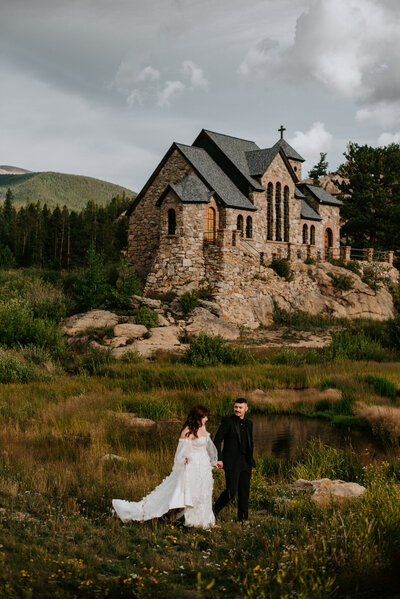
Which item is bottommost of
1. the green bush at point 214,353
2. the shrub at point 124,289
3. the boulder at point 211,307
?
the green bush at point 214,353

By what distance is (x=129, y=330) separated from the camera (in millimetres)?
30594

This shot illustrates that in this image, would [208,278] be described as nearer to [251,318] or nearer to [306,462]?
[251,318]

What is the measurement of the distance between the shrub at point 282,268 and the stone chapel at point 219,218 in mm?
463

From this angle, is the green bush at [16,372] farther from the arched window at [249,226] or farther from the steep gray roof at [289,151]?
the steep gray roof at [289,151]

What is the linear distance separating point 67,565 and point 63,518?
5.49 feet

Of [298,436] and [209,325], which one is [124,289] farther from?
[298,436]

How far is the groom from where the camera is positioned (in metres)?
9.03

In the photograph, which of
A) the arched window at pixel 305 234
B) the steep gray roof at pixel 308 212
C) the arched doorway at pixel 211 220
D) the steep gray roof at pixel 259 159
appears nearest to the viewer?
the arched doorway at pixel 211 220

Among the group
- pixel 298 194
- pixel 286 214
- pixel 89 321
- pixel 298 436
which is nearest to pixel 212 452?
pixel 298 436

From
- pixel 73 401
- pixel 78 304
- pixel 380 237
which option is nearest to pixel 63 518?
pixel 73 401

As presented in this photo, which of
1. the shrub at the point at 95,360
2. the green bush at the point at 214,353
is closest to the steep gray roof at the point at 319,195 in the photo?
the green bush at the point at 214,353

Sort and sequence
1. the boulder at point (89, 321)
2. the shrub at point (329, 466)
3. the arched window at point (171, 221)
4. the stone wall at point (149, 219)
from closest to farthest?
the shrub at point (329, 466) < the boulder at point (89, 321) < the arched window at point (171, 221) < the stone wall at point (149, 219)

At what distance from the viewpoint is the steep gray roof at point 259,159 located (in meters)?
43.3

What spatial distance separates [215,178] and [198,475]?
112 ft
